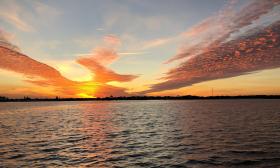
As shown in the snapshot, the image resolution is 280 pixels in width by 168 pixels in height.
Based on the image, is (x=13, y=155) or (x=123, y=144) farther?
(x=123, y=144)

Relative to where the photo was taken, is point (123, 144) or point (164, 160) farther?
point (123, 144)

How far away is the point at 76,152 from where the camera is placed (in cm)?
2717

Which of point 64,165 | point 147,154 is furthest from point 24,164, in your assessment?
point 147,154

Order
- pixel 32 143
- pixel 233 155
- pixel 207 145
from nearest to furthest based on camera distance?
pixel 233 155 → pixel 207 145 → pixel 32 143

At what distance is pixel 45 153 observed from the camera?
87.6ft

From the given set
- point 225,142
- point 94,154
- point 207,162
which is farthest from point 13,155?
point 225,142

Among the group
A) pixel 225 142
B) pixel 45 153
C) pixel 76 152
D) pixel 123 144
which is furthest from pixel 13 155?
pixel 225 142

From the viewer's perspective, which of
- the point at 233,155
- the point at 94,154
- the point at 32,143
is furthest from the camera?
the point at 32,143

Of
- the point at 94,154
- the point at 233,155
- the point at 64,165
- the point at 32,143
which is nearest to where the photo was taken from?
the point at 64,165

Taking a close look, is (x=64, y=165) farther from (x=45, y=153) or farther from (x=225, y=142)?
(x=225, y=142)

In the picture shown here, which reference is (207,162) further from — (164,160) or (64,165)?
(64,165)

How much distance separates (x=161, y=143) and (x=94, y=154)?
8973 millimetres

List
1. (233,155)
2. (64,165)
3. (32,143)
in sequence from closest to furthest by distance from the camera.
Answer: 1. (64,165)
2. (233,155)
3. (32,143)

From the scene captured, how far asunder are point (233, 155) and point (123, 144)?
506 inches
